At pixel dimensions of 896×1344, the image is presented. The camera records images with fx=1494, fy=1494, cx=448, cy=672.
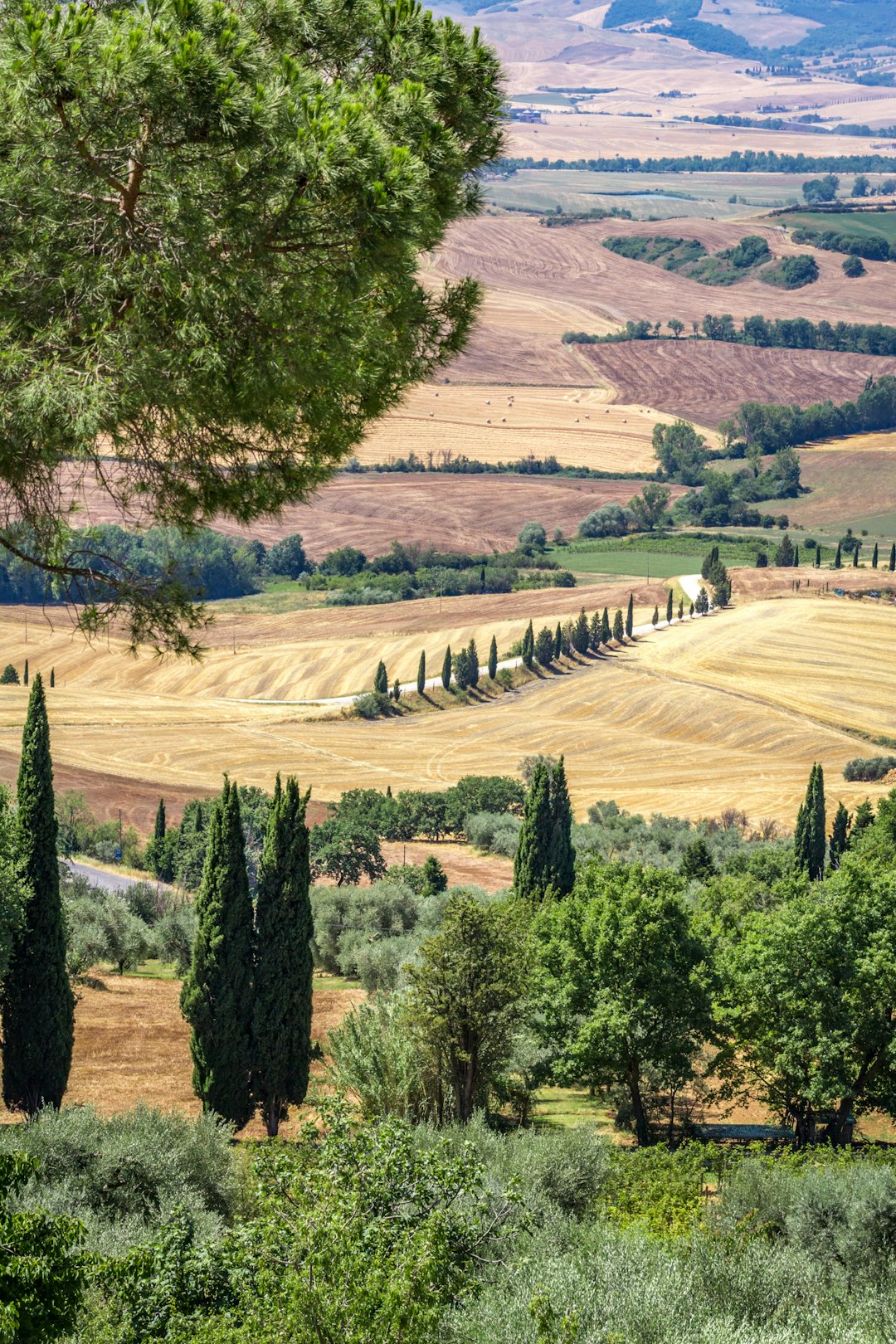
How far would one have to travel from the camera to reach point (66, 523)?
1338 centimetres

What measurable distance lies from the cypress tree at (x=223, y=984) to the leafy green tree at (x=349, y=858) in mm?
40464

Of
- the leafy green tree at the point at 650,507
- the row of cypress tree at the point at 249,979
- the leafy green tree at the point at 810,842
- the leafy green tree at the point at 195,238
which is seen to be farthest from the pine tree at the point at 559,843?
the leafy green tree at the point at 650,507

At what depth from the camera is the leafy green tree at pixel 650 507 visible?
617 feet

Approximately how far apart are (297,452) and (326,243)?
201 cm

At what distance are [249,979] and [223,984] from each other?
74 centimetres

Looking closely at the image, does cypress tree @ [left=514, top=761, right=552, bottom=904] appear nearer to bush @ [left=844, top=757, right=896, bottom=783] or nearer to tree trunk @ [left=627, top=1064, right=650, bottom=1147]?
tree trunk @ [left=627, top=1064, right=650, bottom=1147]

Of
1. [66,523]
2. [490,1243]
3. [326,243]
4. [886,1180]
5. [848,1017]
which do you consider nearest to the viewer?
[326,243]

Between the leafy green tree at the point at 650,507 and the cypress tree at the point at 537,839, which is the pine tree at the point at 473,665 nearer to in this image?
the leafy green tree at the point at 650,507

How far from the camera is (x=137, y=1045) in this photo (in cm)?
3972

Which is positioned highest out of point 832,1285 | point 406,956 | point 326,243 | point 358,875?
point 326,243

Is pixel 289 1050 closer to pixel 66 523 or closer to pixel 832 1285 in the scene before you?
pixel 832 1285

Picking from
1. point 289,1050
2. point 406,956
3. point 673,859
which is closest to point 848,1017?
point 289,1050

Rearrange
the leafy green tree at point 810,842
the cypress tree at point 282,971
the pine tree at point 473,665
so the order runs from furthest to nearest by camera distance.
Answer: the pine tree at point 473,665 < the leafy green tree at point 810,842 < the cypress tree at point 282,971

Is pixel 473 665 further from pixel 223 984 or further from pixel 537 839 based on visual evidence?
pixel 223 984
